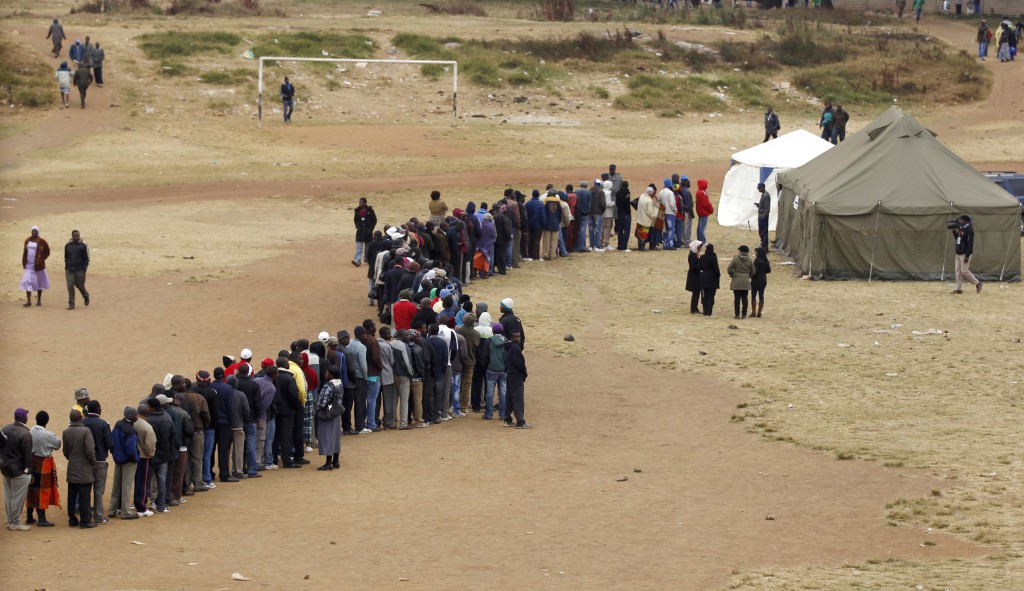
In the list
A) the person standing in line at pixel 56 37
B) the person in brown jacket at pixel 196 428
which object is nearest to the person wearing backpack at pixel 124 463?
the person in brown jacket at pixel 196 428

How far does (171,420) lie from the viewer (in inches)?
607

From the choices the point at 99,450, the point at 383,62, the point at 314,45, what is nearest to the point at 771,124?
the point at 383,62

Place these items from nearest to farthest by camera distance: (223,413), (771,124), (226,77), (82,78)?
(223,413) → (771,124) → (82,78) → (226,77)

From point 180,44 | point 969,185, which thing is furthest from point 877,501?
point 180,44

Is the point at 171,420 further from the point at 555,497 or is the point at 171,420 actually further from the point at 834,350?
the point at 834,350

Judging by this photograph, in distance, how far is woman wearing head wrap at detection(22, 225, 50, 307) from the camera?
82.3 feet

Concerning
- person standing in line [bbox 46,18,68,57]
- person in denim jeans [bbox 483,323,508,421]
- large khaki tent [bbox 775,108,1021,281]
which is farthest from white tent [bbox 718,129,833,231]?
person standing in line [bbox 46,18,68,57]

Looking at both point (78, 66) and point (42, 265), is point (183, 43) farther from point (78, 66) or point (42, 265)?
point (42, 265)

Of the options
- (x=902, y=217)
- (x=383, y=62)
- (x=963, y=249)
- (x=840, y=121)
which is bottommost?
(x=963, y=249)

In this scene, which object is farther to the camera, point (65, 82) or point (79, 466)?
point (65, 82)

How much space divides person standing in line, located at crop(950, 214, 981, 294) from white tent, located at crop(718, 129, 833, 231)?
5.75 meters

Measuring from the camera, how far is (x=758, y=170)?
35.1m

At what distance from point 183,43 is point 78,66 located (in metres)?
6.47

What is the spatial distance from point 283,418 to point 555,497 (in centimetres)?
355
